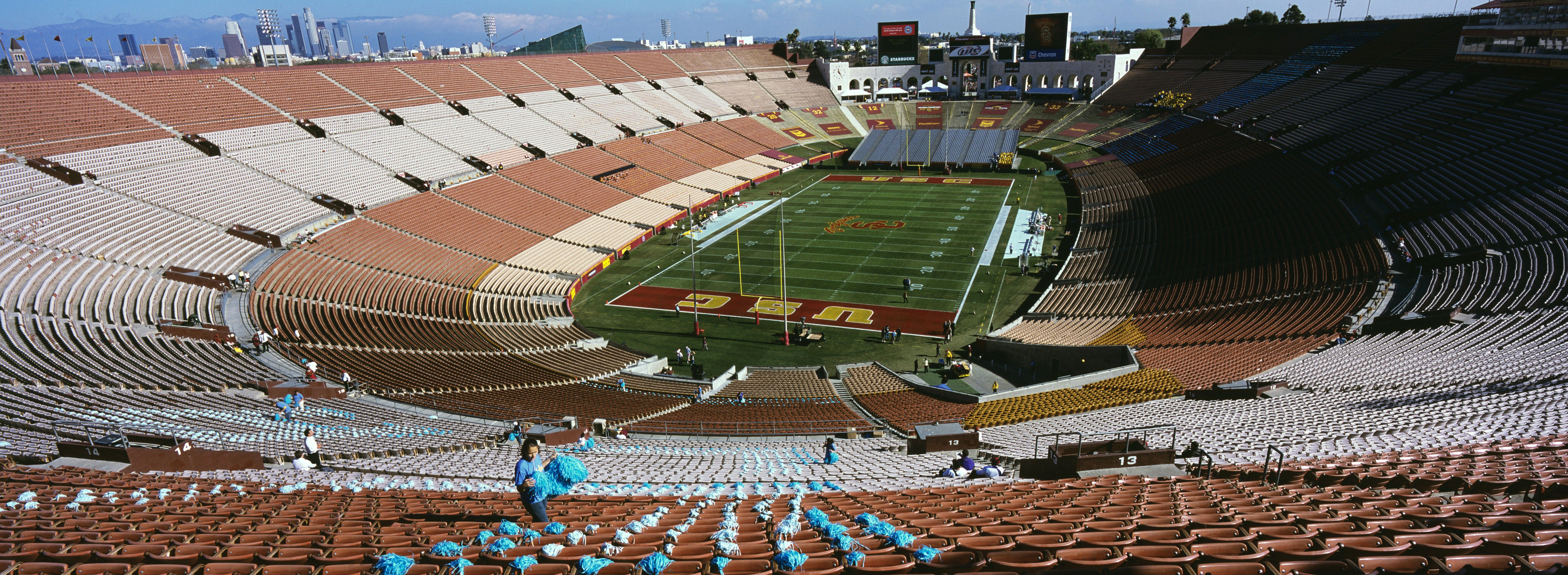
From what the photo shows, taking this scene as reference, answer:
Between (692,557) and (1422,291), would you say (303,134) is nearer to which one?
(692,557)

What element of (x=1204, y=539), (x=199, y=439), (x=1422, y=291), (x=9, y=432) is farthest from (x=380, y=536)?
(x=1422, y=291)

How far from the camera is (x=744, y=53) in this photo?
9281 centimetres

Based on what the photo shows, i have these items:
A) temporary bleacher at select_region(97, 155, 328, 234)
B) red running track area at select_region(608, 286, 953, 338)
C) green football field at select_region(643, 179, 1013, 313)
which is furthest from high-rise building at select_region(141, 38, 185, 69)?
red running track area at select_region(608, 286, 953, 338)

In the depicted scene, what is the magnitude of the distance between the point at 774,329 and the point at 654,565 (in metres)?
25.9

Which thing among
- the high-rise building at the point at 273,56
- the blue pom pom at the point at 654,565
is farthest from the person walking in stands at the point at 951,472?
the high-rise building at the point at 273,56

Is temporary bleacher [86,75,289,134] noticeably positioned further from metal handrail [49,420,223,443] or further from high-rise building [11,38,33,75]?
metal handrail [49,420,223,443]

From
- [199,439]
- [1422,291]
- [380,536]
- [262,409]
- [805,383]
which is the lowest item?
[805,383]

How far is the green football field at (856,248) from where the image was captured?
35.5 metres

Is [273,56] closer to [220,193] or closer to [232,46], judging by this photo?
[232,46]

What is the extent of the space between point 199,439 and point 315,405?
5187 millimetres

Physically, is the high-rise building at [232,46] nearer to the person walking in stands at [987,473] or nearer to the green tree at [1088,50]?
the green tree at [1088,50]

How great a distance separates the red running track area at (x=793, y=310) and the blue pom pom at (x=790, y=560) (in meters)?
23.4

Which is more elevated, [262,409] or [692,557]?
[692,557]

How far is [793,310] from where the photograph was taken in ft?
109
